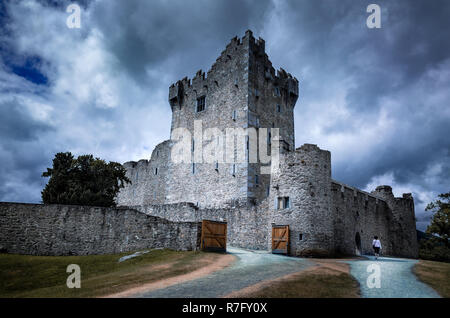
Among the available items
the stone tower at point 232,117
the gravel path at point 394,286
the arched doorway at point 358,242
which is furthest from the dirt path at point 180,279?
the arched doorway at point 358,242

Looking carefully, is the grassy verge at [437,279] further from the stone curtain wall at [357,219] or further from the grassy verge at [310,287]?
the stone curtain wall at [357,219]

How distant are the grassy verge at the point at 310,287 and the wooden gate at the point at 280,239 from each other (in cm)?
635

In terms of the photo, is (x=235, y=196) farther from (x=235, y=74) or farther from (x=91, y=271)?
(x=91, y=271)

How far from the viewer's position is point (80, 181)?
2662cm

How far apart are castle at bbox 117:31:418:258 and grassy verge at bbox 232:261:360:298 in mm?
6829

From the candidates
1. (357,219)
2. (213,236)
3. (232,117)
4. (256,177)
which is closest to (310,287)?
(213,236)

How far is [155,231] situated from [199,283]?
9.67 meters

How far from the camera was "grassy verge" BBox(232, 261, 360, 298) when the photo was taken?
27.1 feet

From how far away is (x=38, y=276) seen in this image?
1459 cm

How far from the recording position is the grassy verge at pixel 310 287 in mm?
8250

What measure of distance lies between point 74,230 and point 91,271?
6.66 meters

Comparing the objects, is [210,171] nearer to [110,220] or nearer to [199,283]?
[110,220]
